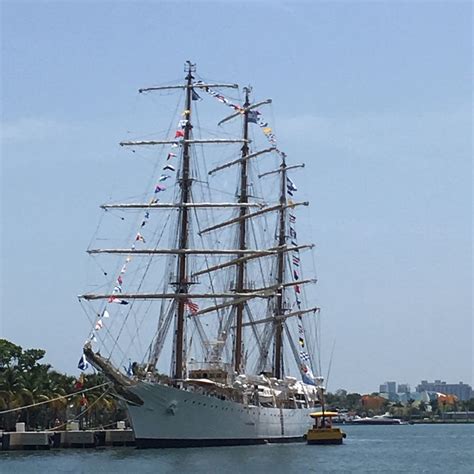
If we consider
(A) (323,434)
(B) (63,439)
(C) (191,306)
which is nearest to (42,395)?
(B) (63,439)

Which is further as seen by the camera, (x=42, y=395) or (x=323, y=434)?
(x=323, y=434)

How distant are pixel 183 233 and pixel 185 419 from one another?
14.0 m

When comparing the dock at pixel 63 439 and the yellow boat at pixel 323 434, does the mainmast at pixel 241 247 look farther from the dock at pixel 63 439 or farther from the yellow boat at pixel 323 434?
the dock at pixel 63 439

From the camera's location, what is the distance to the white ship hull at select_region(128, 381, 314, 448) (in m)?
83.9

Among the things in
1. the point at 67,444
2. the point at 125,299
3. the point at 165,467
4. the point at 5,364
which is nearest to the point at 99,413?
the point at 5,364

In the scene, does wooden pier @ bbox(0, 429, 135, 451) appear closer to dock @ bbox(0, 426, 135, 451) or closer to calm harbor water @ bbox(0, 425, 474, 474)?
dock @ bbox(0, 426, 135, 451)

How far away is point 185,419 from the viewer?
281 feet

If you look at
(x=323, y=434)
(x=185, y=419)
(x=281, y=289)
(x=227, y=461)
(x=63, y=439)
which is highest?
(x=281, y=289)

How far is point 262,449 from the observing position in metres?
91.5

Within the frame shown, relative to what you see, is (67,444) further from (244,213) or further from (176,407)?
(244,213)

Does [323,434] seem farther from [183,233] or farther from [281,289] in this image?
[183,233]

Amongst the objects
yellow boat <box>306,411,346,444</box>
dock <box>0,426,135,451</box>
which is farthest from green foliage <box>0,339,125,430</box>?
yellow boat <box>306,411,346,444</box>

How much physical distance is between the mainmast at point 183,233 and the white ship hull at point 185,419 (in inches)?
124

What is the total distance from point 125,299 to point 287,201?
103ft
